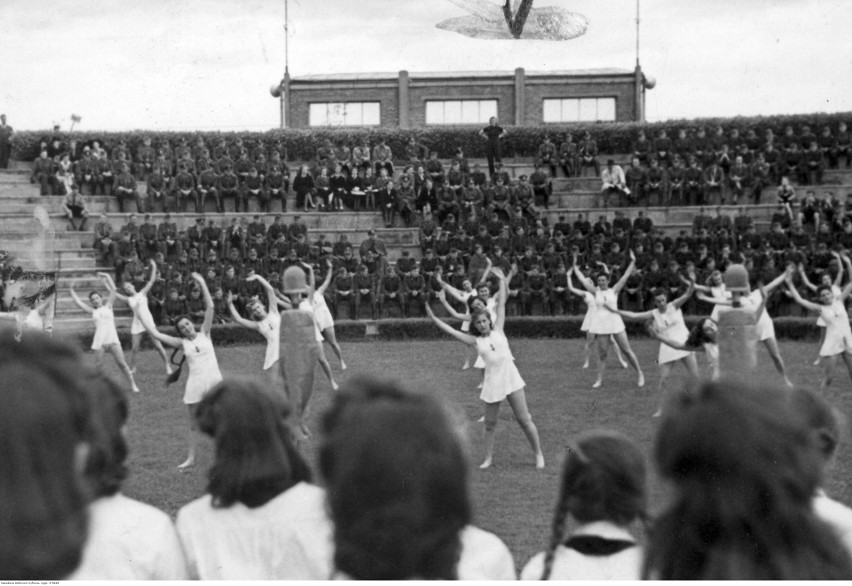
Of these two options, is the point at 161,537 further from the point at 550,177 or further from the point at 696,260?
the point at 550,177

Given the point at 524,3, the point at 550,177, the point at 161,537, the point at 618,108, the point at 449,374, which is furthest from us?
the point at 618,108

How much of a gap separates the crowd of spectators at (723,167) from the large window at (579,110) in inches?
364

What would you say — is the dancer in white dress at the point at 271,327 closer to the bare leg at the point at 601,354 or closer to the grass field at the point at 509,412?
the grass field at the point at 509,412

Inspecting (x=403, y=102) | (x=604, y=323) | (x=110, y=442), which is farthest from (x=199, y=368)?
(x=403, y=102)

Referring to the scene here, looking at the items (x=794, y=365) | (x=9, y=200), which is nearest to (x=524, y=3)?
(x=794, y=365)

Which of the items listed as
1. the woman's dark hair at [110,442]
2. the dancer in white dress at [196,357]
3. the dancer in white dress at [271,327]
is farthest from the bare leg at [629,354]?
the woman's dark hair at [110,442]

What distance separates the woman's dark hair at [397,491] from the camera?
2268mm

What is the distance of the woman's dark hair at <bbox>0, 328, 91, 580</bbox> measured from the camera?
6.43 ft

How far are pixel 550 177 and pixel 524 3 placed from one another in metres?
14.3

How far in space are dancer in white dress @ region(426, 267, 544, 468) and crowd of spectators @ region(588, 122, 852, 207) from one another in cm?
1845

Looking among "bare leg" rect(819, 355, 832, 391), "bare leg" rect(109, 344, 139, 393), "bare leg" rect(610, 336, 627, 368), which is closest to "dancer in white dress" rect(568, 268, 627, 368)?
"bare leg" rect(610, 336, 627, 368)

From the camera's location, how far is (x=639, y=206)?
27.6 meters

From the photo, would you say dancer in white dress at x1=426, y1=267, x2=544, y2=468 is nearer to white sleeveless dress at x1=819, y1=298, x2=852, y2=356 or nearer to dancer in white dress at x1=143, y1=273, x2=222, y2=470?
dancer in white dress at x1=143, y1=273, x2=222, y2=470

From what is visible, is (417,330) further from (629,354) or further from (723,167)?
(723,167)
